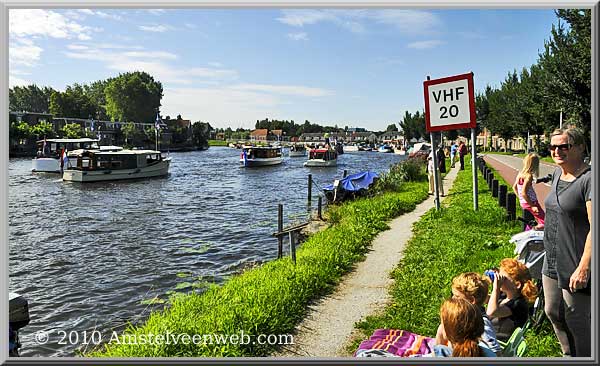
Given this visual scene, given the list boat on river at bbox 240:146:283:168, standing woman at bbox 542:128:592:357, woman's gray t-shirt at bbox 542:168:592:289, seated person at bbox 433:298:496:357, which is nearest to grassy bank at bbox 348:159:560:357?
standing woman at bbox 542:128:592:357

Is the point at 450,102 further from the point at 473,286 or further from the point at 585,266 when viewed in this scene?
the point at 585,266

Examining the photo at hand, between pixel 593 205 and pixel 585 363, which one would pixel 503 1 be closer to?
pixel 593 205

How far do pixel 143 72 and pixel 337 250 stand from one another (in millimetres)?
4422

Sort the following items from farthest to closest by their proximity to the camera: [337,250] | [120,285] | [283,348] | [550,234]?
[120,285] → [337,250] → [283,348] → [550,234]

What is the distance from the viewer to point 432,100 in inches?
336

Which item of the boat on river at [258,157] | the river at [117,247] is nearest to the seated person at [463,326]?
the river at [117,247]

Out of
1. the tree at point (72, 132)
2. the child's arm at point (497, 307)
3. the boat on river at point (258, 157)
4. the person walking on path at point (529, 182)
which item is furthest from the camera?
the boat on river at point (258, 157)

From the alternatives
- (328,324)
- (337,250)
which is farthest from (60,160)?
(328,324)

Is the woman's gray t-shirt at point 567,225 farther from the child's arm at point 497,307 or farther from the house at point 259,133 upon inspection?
the house at point 259,133

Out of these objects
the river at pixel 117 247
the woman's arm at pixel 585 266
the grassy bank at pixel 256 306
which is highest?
the woman's arm at pixel 585 266

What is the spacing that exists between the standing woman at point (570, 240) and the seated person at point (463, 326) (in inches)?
38.1

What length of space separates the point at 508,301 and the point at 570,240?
89 cm

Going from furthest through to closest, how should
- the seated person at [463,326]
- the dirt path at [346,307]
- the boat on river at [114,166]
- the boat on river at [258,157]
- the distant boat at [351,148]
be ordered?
1. the distant boat at [351,148]
2. the boat on river at [258,157]
3. the boat on river at [114,166]
4. the dirt path at [346,307]
5. the seated person at [463,326]

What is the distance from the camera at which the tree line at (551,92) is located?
31.8 feet
